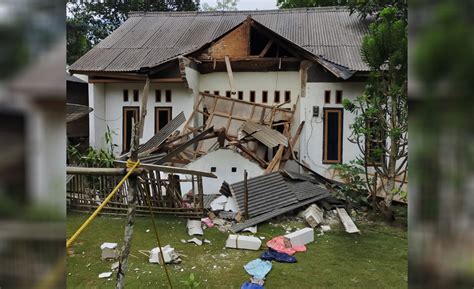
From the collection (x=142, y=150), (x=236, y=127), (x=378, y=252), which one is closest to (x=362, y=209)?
(x=378, y=252)

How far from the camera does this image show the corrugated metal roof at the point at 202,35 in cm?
1130

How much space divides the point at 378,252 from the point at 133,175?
13.8ft

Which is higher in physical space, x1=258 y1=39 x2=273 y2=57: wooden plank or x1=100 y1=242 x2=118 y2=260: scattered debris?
x1=258 y1=39 x2=273 y2=57: wooden plank

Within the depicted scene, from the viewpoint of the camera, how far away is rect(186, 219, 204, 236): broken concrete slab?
6270 millimetres

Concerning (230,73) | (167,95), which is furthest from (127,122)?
(230,73)

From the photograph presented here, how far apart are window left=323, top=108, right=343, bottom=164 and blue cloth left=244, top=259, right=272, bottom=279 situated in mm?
6052

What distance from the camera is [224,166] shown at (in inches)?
350

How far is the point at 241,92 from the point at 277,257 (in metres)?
6.92

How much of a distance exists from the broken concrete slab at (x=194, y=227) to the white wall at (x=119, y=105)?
4972 millimetres

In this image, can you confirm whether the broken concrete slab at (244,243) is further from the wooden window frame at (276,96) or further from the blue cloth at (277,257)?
the wooden window frame at (276,96)

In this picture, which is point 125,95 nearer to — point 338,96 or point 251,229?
point 338,96

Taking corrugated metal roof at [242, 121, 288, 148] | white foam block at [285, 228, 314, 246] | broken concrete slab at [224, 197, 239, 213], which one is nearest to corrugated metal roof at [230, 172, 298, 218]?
broken concrete slab at [224, 197, 239, 213]

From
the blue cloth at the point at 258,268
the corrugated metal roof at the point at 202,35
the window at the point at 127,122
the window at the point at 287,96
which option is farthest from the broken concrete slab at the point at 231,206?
the corrugated metal roof at the point at 202,35

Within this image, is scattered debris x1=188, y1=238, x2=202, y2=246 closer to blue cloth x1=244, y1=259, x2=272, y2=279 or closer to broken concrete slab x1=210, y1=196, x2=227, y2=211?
blue cloth x1=244, y1=259, x2=272, y2=279
